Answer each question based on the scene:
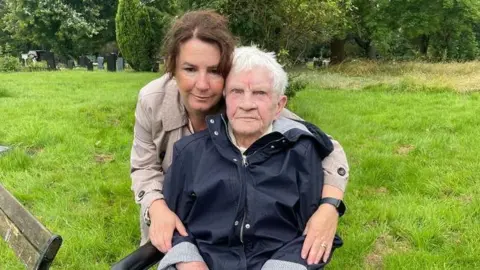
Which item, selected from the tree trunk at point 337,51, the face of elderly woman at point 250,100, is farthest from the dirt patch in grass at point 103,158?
the tree trunk at point 337,51

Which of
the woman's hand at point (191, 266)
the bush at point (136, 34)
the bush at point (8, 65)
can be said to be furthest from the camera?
the bush at point (8, 65)

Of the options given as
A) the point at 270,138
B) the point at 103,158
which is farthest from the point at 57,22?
the point at 270,138

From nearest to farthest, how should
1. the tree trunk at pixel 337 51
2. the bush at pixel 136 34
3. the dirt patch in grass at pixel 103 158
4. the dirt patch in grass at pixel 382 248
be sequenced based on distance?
1. the dirt patch in grass at pixel 382 248
2. the dirt patch in grass at pixel 103 158
3. the bush at pixel 136 34
4. the tree trunk at pixel 337 51

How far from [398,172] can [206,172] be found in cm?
355

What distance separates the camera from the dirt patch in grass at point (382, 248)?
11.5 ft

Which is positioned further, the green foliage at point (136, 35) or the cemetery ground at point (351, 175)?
the green foliage at point (136, 35)

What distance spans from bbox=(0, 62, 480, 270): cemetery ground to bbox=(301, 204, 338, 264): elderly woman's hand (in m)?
1.33

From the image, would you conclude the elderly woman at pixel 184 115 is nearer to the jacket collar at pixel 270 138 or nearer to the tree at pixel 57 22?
the jacket collar at pixel 270 138

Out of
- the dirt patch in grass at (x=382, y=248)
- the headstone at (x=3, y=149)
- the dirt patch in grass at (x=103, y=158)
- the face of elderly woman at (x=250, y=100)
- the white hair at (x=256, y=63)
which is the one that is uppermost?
the white hair at (x=256, y=63)

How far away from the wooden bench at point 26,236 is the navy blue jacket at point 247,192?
22.8 inches

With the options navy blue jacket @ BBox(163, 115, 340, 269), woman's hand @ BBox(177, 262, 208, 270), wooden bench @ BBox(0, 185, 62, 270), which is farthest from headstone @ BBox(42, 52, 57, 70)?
woman's hand @ BBox(177, 262, 208, 270)

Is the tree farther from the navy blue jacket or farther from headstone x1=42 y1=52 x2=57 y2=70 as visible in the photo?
the navy blue jacket

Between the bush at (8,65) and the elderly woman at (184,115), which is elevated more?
the elderly woman at (184,115)

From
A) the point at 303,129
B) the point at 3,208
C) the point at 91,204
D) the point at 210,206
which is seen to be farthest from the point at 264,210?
the point at 91,204
